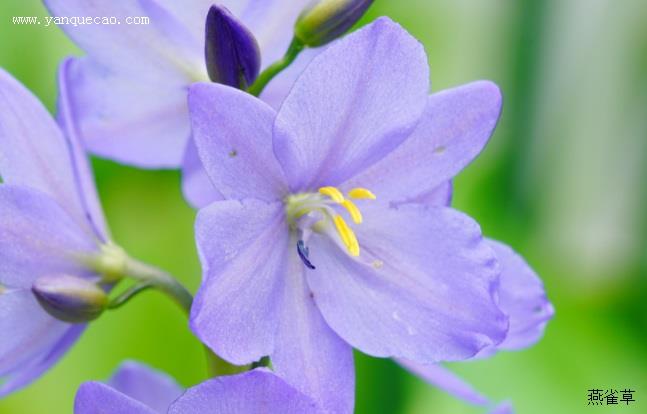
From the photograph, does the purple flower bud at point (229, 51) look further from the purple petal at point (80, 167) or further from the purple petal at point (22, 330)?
the purple petal at point (22, 330)

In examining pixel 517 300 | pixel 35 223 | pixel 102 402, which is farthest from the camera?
pixel 517 300

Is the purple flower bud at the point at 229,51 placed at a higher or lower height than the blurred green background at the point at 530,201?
lower

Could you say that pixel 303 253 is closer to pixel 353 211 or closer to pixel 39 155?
pixel 353 211

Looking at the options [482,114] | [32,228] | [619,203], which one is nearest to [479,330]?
[482,114]

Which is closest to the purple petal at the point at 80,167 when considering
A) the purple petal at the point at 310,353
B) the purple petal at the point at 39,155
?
the purple petal at the point at 39,155

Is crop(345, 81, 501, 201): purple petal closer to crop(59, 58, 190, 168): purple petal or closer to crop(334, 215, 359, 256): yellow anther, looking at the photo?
crop(334, 215, 359, 256): yellow anther

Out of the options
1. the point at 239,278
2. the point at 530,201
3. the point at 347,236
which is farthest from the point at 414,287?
the point at 530,201
